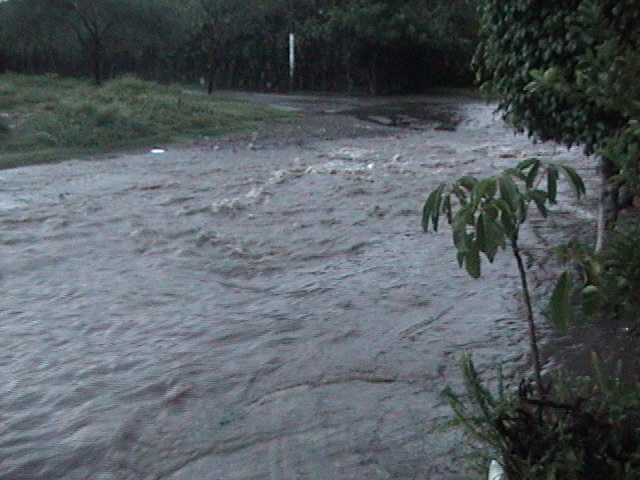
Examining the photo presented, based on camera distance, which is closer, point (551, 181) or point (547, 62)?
point (551, 181)

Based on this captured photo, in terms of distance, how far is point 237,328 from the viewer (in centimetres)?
787

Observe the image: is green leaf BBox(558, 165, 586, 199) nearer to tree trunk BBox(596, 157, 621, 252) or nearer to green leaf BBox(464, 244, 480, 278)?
green leaf BBox(464, 244, 480, 278)

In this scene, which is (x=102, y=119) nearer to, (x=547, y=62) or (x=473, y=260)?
(x=547, y=62)

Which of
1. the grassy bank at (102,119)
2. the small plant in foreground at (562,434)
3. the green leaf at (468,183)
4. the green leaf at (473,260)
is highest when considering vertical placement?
the green leaf at (468,183)

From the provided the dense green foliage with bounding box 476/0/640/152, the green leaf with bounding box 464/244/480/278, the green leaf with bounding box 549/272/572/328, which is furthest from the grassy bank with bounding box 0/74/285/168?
the green leaf with bounding box 549/272/572/328

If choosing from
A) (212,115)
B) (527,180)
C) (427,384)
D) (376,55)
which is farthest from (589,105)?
(376,55)

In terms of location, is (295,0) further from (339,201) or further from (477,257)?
(477,257)

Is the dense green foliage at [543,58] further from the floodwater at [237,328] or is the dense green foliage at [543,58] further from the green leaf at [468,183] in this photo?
the green leaf at [468,183]

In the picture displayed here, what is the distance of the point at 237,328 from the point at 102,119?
1261cm

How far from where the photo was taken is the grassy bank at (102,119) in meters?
18.2

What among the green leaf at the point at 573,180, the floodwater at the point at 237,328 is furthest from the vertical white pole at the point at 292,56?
the green leaf at the point at 573,180

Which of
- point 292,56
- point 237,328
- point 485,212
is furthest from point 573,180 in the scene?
point 292,56

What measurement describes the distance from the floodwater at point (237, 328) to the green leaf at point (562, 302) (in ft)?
6.30

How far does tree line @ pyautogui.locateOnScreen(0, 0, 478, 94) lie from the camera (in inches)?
1262
